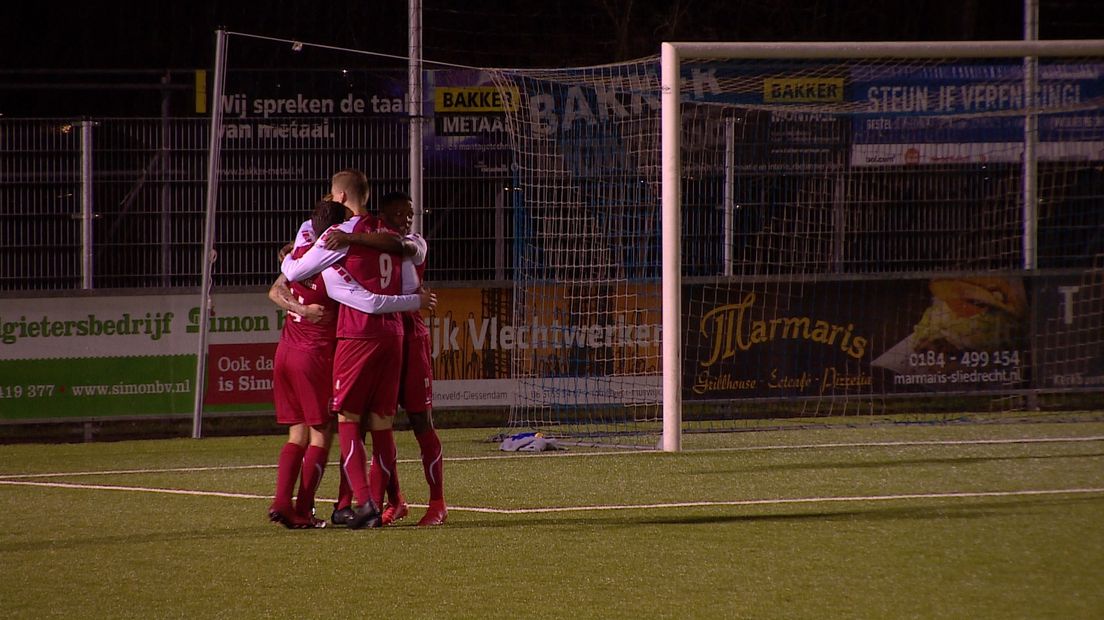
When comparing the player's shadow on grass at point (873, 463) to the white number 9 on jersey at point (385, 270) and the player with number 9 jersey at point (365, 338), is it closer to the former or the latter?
the player with number 9 jersey at point (365, 338)

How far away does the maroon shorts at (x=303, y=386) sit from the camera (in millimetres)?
6781

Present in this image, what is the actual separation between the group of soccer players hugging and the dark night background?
13.5 meters

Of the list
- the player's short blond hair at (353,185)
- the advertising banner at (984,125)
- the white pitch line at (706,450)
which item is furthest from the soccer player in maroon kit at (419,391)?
the advertising banner at (984,125)

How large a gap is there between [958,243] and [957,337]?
3.33 ft

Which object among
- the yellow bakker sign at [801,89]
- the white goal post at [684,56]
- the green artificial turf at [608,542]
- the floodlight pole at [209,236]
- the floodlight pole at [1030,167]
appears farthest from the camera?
the yellow bakker sign at [801,89]

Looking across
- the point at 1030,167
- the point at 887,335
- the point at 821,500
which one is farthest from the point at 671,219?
the point at 1030,167

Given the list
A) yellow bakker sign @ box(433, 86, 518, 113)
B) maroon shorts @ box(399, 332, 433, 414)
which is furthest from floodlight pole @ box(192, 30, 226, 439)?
maroon shorts @ box(399, 332, 433, 414)

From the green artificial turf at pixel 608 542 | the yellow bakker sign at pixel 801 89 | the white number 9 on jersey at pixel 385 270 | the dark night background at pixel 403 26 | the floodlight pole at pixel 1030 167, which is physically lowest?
the green artificial turf at pixel 608 542

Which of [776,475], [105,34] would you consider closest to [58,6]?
[105,34]

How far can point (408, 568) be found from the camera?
229 inches

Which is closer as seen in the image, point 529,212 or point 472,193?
point 529,212

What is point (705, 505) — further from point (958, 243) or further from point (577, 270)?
point (958, 243)

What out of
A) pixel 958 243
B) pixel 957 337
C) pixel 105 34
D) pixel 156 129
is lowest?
pixel 957 337

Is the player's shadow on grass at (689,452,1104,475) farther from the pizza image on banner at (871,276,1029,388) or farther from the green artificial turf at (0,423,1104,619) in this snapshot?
the pizza image on banner at (871,276,1029,388)
